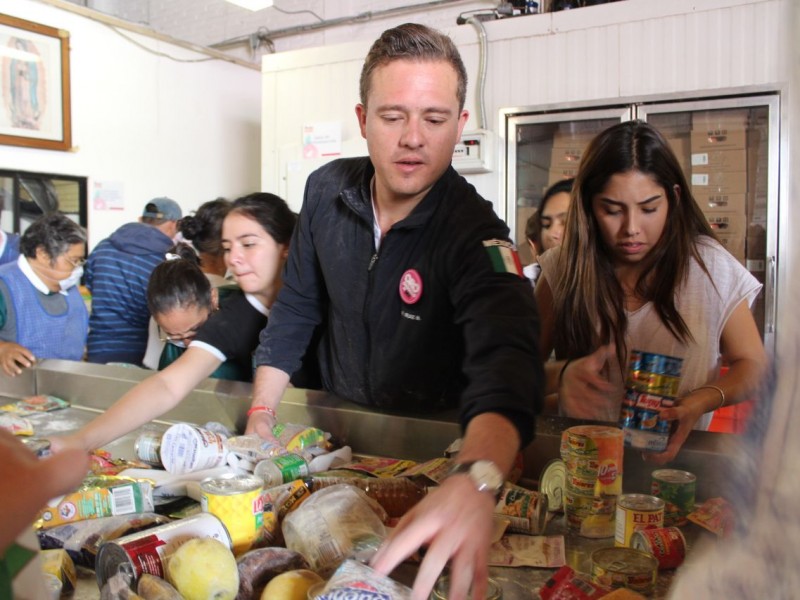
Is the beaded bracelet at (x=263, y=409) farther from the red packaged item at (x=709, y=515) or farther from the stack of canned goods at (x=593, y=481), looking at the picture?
the red packaged item at (x=709, y=515)

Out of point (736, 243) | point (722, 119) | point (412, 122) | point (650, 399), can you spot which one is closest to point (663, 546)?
point (650, 399)

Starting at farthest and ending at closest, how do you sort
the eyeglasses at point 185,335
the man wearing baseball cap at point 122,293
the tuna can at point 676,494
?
the man wearing baseball cap at point 122,293, the eyeglasses at point 185,335, the tuna can at point 676,494

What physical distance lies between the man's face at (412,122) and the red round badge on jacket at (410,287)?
17cm

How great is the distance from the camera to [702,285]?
177 cm

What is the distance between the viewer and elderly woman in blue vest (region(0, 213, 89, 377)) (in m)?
3.18

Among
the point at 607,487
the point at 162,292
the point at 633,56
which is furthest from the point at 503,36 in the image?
the point at 607,487

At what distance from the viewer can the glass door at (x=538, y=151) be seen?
4.16 meters

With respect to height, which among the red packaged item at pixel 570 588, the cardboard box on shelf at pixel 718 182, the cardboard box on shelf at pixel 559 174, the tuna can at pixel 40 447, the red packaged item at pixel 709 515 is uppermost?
the cardboard box on shelf at pixel 559 174

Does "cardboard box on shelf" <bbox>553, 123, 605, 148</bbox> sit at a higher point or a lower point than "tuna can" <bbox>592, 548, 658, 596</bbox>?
higher

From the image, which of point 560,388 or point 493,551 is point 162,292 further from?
point 493,551

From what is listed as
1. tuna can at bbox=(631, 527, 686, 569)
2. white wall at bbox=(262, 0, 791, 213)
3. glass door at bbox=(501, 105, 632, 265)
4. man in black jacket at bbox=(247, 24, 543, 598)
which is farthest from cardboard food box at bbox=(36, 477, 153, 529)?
white wall at bbox=(262, 0, 791, 213)

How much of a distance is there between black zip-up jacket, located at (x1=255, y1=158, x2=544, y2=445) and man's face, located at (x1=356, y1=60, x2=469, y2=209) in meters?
0.08

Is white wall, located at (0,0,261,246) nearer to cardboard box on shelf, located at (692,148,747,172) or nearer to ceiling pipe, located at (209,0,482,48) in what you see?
ceiling pipe, located at (209,0,482,48)

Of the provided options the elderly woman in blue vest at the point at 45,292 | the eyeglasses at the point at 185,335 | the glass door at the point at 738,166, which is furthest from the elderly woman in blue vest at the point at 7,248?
the glass door at the point at 738,166
